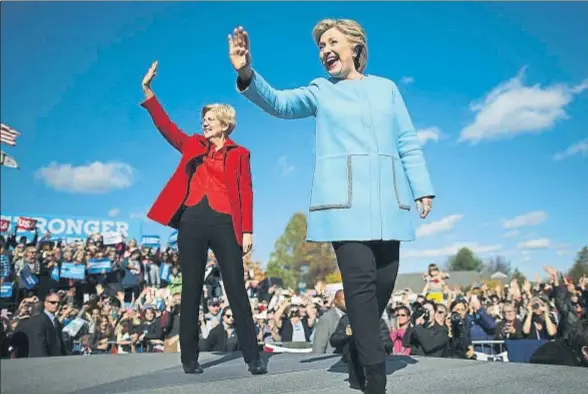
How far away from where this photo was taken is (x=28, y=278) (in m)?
10.3

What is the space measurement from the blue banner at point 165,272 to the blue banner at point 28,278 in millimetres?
2933

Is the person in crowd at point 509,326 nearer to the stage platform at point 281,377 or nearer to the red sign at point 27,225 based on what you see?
the stage platform at point 281,377

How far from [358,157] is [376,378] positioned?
1047 millimetres

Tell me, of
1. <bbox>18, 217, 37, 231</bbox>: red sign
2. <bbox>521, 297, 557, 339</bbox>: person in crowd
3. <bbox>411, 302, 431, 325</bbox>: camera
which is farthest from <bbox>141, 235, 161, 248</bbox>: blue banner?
<bbox>521, 297, 557, 339</bbox>: person in crowd

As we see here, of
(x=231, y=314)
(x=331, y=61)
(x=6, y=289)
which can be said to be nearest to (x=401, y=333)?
(x=231, y=314)

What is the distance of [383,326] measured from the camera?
446cm

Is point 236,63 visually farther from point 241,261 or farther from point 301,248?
point 301,248

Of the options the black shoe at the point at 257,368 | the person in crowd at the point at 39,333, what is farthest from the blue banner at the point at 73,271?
the black shoe at the point at 257,368

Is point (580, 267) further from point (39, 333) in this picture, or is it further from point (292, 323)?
point (39, 333)

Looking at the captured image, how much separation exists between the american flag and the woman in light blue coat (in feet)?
33.1

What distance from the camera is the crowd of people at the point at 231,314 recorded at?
6.27 m

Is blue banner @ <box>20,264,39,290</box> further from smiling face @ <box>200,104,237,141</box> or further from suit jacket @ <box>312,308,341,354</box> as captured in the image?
smiling face @ <box>200,104,237,141</box>

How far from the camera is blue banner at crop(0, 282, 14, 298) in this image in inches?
342

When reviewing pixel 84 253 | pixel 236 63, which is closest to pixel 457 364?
pixel 236 63
